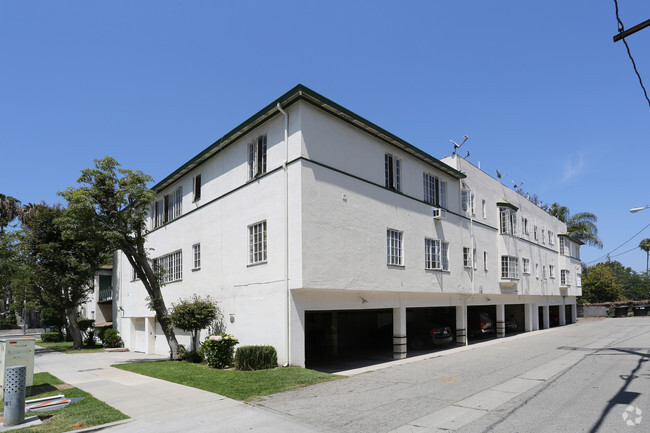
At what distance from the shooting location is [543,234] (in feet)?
117

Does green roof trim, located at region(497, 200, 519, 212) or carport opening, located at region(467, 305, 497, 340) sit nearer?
green roof trim, located at region(497, 200, 519, 212)

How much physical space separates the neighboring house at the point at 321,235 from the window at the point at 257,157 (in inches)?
1.7

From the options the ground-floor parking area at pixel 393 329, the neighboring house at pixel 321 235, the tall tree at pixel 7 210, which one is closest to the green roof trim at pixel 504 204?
the neighboring house at pixel 321 235

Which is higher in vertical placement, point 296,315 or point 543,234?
point 543,234

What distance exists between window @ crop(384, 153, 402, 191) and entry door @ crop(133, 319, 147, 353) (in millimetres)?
17542

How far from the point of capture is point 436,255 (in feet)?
66.3

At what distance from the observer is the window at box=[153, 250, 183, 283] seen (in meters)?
21.5

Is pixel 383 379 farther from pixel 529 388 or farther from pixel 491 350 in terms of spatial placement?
pixel 491 350

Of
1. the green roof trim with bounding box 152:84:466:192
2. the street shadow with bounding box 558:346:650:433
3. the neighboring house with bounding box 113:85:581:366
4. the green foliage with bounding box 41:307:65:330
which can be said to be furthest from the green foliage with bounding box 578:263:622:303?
the green foliage with bounding box 41:307:65:330

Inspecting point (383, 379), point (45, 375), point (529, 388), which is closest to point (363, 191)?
point (383, 379)

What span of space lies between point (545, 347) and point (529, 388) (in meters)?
11.7

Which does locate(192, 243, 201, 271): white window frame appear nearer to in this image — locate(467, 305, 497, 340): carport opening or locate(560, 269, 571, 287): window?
locate(467, 305, 497, 340): carport opening

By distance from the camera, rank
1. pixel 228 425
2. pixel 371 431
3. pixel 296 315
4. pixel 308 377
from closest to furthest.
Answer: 1. pixel 371 431
2. pixel 228 425
3. pixel 308 377
4. pixel 296 315

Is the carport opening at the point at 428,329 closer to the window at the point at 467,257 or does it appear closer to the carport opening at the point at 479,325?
the carport opening at the point at 479,325
